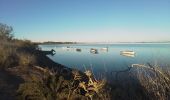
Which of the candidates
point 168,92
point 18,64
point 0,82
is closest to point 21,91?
point 0,82

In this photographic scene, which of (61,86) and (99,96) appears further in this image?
(61,86)

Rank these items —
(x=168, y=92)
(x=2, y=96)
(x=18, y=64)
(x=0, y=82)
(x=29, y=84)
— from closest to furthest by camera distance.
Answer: (x=168, y=92)
(x=29, y=84)
(x=2, y=96)
(x=0, y=82)
(x=18, y=64)

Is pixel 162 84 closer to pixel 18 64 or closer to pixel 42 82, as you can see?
pixel 42 82

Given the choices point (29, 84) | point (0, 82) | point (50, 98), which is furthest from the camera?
point (0, 82)

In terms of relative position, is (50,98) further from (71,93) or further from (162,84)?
(162,84)

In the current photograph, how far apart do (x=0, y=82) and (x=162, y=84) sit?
8.25m

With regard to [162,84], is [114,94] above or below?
below

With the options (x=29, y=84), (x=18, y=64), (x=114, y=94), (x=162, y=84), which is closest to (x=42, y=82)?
(x=29, y=84)

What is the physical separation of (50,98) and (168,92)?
3.52 m

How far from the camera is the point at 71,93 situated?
8.59 metres

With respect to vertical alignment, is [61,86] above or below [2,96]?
above

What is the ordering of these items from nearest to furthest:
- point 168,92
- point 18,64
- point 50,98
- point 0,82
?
point 168,92 → point 50,98 → point 0,82 → point 18,64

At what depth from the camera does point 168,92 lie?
718cm

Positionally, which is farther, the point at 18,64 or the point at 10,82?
the point at 18,64
